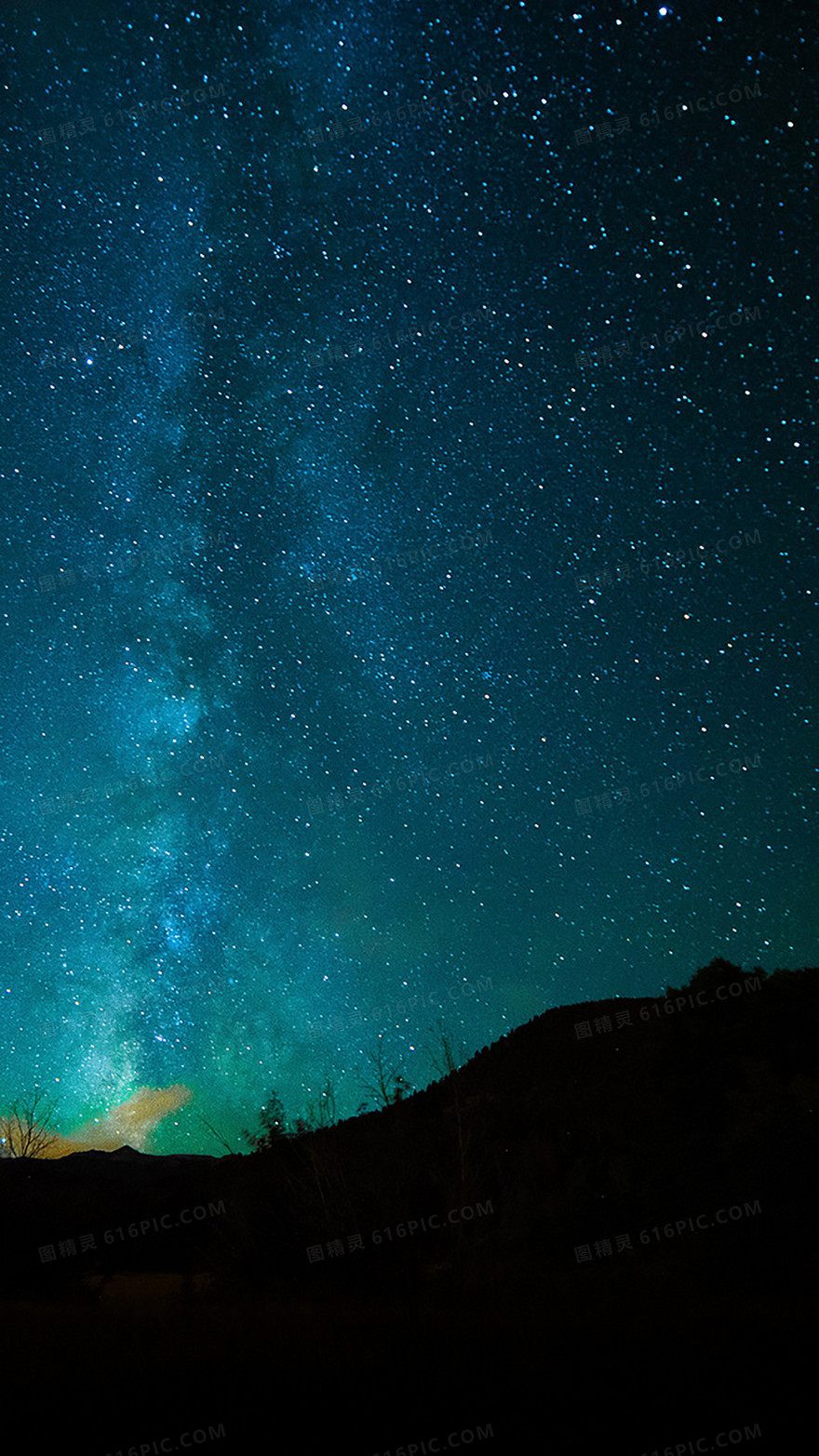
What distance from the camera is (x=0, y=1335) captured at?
Answer: 9031 mm

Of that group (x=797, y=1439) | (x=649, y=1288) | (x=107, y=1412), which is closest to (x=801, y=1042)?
(x=649, y=1288)

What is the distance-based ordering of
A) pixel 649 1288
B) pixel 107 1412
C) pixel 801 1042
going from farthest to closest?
1. pixel 801 1042
2. pixel 649 1288
3. pixel 107 1412

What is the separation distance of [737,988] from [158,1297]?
1767 centimetres

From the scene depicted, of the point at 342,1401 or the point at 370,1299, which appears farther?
the point at 370,1299

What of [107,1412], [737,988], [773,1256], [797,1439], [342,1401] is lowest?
[773,1256]

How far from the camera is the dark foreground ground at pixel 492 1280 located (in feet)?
18.1

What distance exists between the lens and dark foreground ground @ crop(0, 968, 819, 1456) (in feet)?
18.1

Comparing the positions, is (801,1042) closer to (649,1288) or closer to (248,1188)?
(649,1288)

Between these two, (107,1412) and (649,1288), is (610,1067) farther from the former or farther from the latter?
(107,1412)

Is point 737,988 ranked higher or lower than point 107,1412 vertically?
higher

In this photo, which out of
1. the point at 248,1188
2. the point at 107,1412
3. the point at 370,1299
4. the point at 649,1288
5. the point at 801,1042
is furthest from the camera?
the point at 801,1042

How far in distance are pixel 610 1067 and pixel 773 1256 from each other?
38.0 feet

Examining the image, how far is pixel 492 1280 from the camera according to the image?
1030 centimetres

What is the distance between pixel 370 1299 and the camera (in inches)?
437
